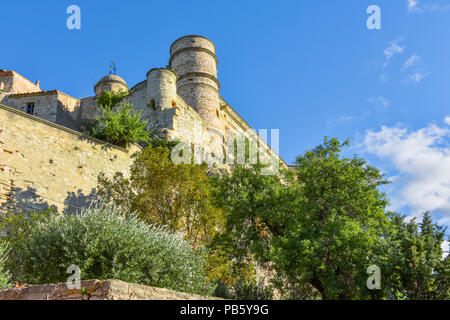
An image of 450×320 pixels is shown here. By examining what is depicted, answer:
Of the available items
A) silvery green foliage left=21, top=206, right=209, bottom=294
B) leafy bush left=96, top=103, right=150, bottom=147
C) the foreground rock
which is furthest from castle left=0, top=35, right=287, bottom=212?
the foreground rock

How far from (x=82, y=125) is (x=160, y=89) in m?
6.41

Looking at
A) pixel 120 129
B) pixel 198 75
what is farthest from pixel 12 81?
pixel 120 129

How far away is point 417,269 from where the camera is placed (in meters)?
10.8

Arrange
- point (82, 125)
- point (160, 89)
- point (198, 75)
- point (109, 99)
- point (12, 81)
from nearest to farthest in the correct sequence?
point (160, 89) → point (82, 125) → point (109, 99) → point (12, 81) → point (198, 75)

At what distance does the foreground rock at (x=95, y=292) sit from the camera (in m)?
5.62

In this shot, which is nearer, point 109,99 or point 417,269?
point 417,269

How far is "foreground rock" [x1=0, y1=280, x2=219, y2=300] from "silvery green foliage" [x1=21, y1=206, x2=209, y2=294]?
1849mm

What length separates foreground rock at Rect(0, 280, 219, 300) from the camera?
5625mm

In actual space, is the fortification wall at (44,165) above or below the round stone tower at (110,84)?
below

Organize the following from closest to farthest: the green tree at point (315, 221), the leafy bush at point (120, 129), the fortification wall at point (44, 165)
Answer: the green tree at point (315, 221) → the fortification wall at point (44, 165) → the leafy bush at point (120, 129)

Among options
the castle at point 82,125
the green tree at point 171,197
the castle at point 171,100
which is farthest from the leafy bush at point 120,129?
the green tree at point 171,197

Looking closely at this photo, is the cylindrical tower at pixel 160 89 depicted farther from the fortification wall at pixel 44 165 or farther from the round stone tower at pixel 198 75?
the fortification wall at pixel 44 165

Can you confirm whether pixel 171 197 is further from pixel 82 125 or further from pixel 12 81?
pixel 12 81
